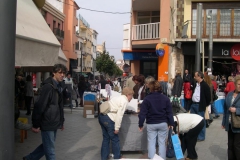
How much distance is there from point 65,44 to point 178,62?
104 feet

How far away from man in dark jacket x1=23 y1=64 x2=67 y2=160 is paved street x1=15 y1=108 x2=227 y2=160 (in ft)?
5.62

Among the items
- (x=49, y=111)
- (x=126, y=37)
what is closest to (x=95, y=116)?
(x=49, y=111)

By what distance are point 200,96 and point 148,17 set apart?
17.6 meters

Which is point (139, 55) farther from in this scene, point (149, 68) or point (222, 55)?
point (222, 55)

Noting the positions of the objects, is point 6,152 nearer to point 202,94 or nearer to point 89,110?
point 202,94

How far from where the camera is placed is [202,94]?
865 cm

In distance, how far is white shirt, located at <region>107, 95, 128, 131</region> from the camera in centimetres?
654

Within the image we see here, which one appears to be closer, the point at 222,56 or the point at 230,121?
the point at 230,121

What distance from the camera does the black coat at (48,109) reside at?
17.7ft

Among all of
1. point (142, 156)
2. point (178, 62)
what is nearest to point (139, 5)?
point (178, 62)

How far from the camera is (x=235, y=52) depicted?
19703 millimetres

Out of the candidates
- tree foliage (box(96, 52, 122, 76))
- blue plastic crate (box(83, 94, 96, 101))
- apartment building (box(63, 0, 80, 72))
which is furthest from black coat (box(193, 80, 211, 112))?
tree foliage (box(96, 52, 122, 76))

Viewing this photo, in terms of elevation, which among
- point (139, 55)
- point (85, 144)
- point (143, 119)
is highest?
point (139, 55)

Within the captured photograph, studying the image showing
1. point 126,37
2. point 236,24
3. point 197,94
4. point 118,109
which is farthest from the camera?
point 126,37
